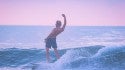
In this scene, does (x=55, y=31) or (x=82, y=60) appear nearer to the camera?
(x=55, y=31)

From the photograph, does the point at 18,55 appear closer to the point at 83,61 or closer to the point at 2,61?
the point at 2,61

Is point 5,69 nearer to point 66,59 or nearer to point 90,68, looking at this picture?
point 66,59

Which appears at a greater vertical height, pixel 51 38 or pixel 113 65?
pixel 51 38

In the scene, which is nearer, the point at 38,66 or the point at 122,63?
the point at 38,66

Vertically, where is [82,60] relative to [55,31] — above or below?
below

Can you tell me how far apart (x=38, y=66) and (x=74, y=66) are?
1.54m

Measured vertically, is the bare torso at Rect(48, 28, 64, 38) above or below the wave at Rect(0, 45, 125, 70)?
above

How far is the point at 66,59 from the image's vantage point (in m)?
14.0

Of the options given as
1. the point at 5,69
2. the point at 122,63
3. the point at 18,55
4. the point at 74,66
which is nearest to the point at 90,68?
→ the point at 74,66

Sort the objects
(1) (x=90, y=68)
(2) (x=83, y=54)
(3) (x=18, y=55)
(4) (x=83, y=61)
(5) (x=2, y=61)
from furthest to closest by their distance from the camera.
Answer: (3) (x=18, y=55), (5) (x=2, y=61), (2) (x=83, y=54), (4) (x=83, y=61), (1) (x=90, y=68)

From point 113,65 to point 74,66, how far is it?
1.70m

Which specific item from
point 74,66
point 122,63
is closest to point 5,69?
point 74,66

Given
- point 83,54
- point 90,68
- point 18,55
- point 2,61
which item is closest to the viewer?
point 90,68

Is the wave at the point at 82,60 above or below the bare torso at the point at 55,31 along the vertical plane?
below
